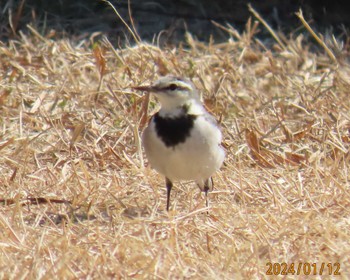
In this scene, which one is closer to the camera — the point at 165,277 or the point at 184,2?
the point at 165,277

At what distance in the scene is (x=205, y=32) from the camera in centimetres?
938

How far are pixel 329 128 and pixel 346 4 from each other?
2854mm

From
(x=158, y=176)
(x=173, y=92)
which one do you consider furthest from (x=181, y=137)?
(x=158, y=176)

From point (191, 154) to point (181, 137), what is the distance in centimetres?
12

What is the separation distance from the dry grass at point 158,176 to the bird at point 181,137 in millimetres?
238

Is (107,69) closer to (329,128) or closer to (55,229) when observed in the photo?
(329,128)

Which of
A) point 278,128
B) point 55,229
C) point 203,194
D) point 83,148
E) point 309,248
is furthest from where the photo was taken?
point 278,128

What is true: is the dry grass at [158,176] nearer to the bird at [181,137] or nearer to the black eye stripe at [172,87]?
the bird at [181,137]

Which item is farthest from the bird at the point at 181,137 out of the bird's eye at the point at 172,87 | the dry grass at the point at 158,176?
the dry grass at the point at 158,176

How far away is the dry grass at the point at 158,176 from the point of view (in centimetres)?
488

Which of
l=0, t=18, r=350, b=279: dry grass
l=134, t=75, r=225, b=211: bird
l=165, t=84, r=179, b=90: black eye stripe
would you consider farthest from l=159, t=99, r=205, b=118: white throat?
l=0, t=18, r=350, b=279: dry grass

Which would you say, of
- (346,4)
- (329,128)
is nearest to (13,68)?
(329,128)

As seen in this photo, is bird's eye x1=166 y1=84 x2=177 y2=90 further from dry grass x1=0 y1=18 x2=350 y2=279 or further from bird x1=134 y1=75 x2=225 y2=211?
dry grass x1=0 y1=18 x2=350 y2=279

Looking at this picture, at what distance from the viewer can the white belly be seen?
5695 mm
